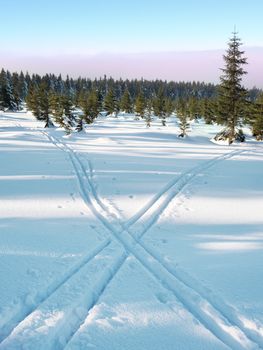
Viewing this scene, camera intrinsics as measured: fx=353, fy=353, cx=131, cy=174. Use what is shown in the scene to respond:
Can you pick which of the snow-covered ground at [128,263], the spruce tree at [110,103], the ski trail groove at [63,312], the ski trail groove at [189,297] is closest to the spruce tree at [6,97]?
the spruce tree at [110,103]

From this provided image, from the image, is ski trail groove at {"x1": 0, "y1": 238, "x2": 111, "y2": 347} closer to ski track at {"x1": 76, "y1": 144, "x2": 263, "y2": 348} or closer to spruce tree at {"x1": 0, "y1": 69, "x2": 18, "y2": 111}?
ski track at {"x1": 76, "y1": 144, "x2": 263, "y2": 348}

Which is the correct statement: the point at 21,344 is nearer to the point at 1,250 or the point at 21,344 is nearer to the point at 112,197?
the point at 1,250

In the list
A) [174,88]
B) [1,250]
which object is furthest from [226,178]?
[174,88]

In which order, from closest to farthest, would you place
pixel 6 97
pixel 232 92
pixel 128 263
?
pixel 128 263, pixel 232 92, pixel 6 97

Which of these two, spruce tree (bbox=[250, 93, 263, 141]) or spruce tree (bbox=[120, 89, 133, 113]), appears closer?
spruce tree (bbox=[250, 93, 263, 141])

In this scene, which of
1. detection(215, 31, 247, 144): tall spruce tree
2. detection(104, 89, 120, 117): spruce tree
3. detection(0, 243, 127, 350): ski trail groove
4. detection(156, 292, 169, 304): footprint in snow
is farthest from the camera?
detection(104, 89, 120, 117): spruce tree

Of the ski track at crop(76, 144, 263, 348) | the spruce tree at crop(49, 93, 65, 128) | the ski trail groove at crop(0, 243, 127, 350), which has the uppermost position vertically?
the spruce tree at crop(49, 93, 65, 128)

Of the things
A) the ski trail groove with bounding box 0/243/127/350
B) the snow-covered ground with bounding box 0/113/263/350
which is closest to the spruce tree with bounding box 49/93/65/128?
the snow-covered ground with bounding box 0/113/263/350

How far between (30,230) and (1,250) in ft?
4.58

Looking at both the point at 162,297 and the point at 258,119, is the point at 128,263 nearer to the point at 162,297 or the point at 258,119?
the point at 162,297

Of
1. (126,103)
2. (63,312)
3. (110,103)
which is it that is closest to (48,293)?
(63,312)

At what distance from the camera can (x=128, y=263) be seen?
7348 mm

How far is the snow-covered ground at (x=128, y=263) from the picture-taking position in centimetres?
506

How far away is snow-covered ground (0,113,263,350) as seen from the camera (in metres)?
5.06
